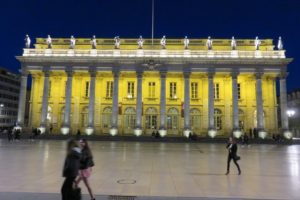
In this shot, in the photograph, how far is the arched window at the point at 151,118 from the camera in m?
47.0

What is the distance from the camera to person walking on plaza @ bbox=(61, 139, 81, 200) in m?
5.70

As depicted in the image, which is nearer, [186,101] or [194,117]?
[186,101]

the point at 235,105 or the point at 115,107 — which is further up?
the point at 235,105

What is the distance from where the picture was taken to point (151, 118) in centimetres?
4722

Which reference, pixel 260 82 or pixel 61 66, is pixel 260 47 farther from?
pixel 61 66

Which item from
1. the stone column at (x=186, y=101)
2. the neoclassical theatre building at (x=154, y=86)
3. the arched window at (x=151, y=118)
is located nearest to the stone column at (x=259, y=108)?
the neoclassical theatre building at (x=154, y=86)

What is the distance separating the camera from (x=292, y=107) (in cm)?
6819

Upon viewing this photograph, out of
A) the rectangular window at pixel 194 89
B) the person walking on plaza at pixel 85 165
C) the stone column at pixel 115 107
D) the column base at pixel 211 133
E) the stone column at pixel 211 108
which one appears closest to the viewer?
the person walking on plaza at pixel 85 165

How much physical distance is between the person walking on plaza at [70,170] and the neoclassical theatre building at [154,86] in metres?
34.7

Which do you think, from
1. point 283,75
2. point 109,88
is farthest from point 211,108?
point 109,88

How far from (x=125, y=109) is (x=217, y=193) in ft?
129

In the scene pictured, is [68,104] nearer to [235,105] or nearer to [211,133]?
[211,133]

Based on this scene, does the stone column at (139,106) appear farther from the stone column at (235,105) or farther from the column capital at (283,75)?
the column capital at (283,75)

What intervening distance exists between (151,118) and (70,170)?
41.5 metres
